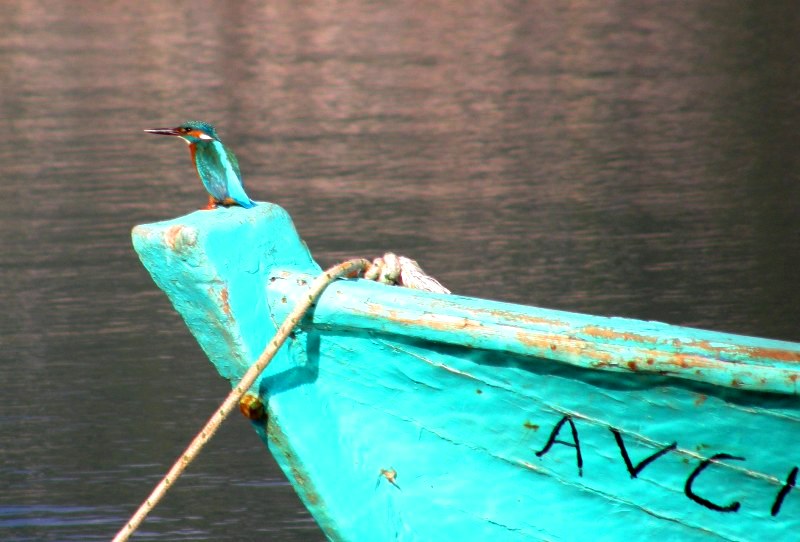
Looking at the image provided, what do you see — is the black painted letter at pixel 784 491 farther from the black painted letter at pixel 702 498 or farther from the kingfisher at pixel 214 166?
the kingfisher at pixel 214 166

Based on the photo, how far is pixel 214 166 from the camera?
11.3 ft

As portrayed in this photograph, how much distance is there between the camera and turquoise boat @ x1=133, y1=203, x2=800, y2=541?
2.94 meters

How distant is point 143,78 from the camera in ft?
59.6

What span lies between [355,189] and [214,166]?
7.84m

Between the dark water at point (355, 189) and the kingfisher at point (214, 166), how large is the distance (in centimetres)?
236

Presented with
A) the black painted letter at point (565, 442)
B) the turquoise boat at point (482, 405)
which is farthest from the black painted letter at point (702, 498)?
the black painted letter at point (565, 442)

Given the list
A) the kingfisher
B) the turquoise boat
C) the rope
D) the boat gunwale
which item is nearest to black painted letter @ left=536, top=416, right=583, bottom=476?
the turquoise boat

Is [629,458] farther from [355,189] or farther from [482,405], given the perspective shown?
[355,189]

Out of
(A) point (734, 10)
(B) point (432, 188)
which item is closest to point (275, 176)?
(B) point (432, 188)

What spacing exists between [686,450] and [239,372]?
3.46ft

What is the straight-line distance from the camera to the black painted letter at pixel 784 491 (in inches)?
117

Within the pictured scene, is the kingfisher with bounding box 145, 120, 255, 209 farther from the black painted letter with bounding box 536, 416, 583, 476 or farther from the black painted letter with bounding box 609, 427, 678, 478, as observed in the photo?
the black painted letter with bounding box 609, 427, 678, 478

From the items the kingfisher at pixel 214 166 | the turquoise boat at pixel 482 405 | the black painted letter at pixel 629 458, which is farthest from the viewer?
the kingfisher at pixel 214 166

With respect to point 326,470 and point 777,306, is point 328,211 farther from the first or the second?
point 326,470
